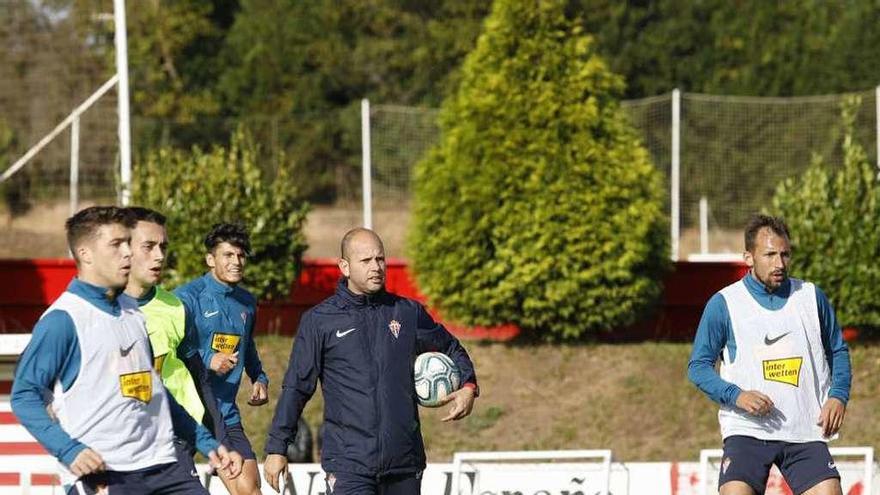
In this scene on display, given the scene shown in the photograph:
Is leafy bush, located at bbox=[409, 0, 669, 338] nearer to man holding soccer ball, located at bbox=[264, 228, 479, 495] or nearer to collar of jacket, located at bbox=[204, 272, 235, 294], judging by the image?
collar of jacket, located at bbox=[204, 272, 235, 294]

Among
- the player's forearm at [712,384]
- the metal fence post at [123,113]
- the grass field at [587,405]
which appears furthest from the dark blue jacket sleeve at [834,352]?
the metal fence post at [123,113]

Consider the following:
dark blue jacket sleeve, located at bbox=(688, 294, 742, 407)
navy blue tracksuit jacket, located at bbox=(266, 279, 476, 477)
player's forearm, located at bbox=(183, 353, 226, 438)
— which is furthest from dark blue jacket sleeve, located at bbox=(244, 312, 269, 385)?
dark blue jacket sleeve, located at bbox=(688, 294, 742, 407)

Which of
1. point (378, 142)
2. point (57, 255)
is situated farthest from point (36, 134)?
point (378, 142)

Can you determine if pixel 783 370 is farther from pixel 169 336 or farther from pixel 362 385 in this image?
pixel 169 336

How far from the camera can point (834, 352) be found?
806cm

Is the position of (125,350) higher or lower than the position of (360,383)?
higher

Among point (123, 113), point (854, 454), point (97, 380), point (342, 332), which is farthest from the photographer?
point (123, 113)

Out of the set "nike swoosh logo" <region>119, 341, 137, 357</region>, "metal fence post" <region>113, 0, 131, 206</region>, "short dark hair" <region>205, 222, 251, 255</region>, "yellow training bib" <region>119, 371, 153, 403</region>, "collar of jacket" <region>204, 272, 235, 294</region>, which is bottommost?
"yellow training bib" <region>119, 371, 153, 403</region>

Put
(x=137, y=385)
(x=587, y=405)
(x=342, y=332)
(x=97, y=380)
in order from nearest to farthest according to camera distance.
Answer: (x=97, y=380), (x=137, y=385), (x=342, y=332), (x=587, y=405)

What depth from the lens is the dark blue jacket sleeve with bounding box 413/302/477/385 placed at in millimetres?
7508

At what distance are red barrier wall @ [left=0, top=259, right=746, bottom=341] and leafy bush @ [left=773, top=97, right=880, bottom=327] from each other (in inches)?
69.1

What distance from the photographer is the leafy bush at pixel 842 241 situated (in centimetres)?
1672

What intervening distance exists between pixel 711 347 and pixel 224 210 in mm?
10107

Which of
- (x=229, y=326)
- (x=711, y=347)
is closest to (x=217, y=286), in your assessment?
(x=229, y=326)
